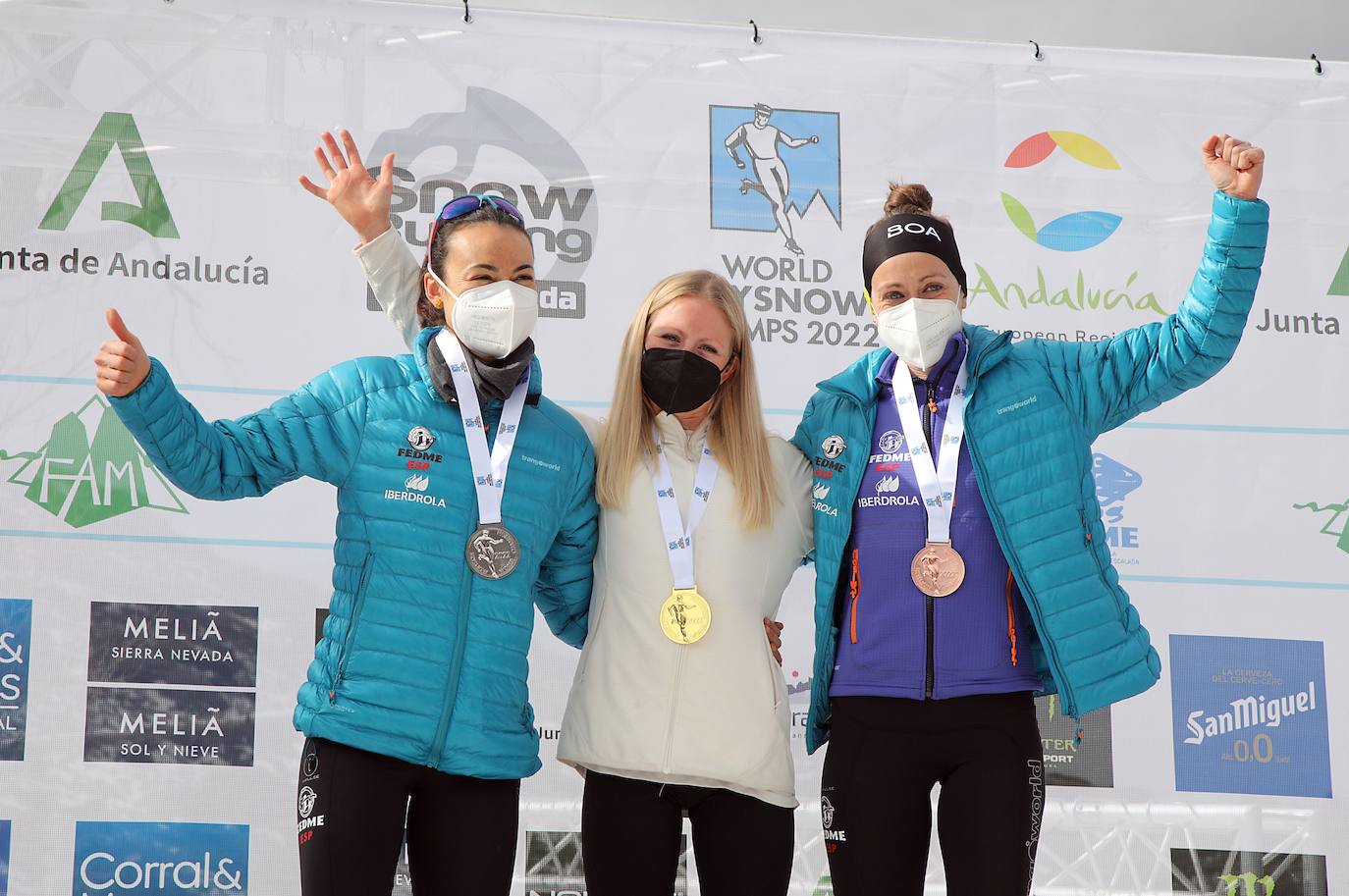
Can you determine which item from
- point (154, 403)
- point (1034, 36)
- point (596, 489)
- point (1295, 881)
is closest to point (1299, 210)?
point (1034, 36)

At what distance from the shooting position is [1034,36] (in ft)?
15.4

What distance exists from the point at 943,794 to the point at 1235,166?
48.2 inches

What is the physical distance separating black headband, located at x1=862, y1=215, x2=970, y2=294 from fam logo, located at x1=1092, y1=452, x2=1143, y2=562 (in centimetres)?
152

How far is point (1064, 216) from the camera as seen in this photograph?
4.05m

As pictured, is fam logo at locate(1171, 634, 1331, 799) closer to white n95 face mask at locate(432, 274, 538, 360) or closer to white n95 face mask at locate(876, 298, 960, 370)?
white n95 face mask at locate(876, 298, 960, 370)

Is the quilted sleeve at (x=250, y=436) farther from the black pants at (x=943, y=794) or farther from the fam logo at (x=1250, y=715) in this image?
the fam logo at (x=1250, y=715)

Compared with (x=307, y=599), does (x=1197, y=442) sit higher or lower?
higher

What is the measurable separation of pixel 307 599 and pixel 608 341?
3.65ft

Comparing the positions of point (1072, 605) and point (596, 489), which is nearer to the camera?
point (1072, 605)

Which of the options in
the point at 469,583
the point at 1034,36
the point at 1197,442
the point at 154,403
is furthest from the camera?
the point at 1034,36

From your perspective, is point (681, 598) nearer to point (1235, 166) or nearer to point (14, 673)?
point (1235, 166)

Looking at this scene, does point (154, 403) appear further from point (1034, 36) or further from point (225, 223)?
point (1034, 36)

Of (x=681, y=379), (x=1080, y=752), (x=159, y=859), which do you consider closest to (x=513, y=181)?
(x=681, y=379)

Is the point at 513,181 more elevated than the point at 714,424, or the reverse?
the point at 513,181
